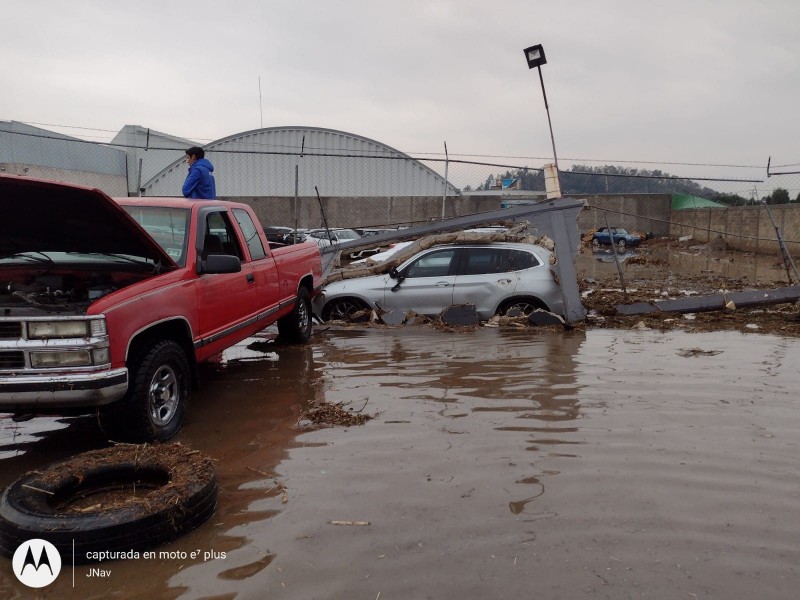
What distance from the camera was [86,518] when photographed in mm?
3246

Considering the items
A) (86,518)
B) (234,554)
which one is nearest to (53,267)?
(86,518)

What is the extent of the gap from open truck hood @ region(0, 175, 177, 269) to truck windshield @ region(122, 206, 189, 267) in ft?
1.15

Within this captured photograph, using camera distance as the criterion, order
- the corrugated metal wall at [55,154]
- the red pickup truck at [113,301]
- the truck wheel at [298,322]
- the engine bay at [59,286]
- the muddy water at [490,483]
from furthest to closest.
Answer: the corrugated metal wall at [55,154] < the truck wheel at [298,322] < the engine bay at [59,286] < the red pickup truck at [113,301] < the muddy water at [490,483]

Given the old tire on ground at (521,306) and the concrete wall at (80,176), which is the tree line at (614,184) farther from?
the concrete wall at (80,176)

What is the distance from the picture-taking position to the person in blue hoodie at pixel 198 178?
7945 mm

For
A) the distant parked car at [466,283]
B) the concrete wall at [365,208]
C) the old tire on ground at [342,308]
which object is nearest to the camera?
the distant parked car at [466,283]

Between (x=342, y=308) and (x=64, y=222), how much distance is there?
5877mm

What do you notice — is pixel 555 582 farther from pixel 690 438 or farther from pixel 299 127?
pixel 299 127

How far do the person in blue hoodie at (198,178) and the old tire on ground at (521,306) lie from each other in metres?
4.47

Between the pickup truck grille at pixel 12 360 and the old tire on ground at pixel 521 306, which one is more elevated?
the pickup truck grille at pixel 12 360

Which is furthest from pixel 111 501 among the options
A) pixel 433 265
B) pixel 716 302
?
pixel 716 302

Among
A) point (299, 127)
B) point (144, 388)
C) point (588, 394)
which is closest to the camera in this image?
point (144, 388)

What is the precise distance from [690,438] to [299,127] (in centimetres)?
3556

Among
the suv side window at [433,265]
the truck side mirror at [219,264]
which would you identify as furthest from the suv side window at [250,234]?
the suv side window at [433,265]
